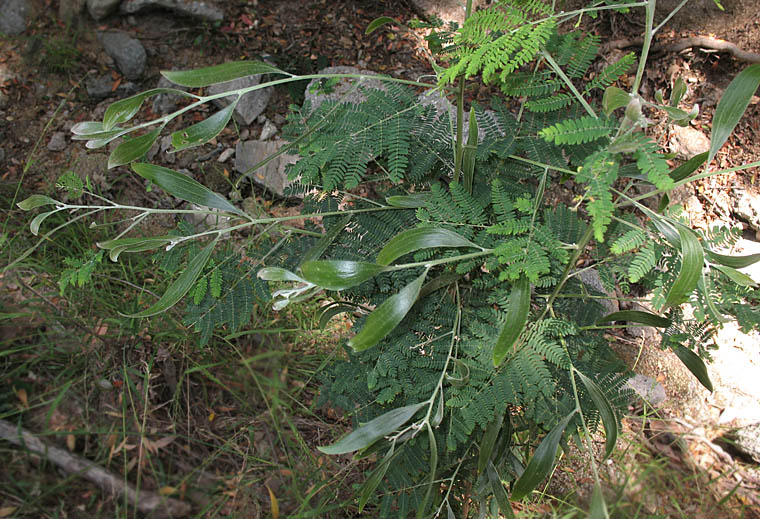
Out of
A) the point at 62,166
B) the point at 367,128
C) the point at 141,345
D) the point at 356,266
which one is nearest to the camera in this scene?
the point at 356,266

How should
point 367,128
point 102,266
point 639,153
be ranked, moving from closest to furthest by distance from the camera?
1. point 639,153
2. point 367,128
3. point 102,266

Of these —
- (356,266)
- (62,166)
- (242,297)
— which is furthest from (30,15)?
(356,266)

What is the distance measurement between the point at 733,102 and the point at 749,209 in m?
1.52

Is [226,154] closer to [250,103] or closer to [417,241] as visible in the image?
[250,103]

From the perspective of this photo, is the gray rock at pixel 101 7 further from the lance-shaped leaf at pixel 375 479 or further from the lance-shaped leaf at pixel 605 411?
the lance-shaped leaf at pixel 605 411

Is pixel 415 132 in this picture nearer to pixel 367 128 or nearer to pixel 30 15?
pixel 367 128

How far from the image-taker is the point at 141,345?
2113 mm

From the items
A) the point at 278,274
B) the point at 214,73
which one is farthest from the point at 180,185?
the point at 278,274

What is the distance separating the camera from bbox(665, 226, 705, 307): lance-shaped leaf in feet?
3.33

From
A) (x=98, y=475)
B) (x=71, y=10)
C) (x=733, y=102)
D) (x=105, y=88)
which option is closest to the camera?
(x=733, y=102)

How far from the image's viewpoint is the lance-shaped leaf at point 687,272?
3.33ft

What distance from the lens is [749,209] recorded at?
7.64 feet

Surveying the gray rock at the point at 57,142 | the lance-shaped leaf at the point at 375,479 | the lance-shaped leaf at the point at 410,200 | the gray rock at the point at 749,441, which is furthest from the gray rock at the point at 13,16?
the gray rock at the point at 749,441

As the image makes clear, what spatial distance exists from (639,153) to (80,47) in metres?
3.08
